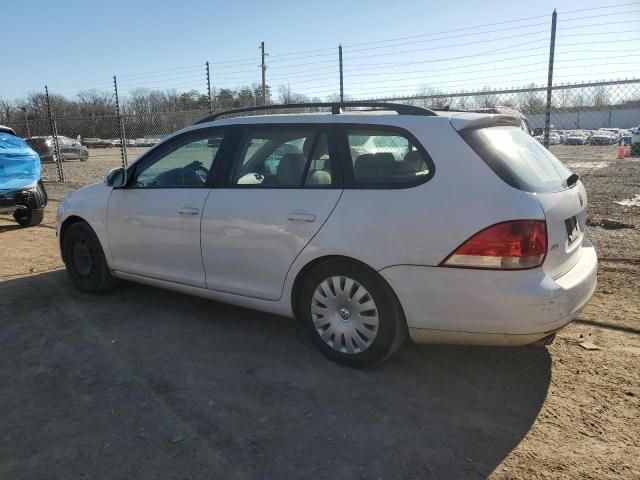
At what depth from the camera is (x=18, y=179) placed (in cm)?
808

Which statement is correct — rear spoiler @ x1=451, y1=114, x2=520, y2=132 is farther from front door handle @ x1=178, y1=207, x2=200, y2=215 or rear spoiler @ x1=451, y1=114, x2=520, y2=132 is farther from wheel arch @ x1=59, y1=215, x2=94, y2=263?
wheel arch @ x1=59, y1=215, x2=94, y2=263

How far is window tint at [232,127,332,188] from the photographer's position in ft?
11.7

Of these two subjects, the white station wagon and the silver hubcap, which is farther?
the silver hubcap

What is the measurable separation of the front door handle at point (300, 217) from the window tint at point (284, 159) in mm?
211

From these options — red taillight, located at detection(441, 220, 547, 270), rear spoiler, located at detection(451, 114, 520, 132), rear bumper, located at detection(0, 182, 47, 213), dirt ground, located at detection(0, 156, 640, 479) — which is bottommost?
dirt ground, located at detection(0, 156, 640, 479)

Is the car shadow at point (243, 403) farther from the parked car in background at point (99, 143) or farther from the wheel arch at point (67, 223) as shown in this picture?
the parked car in background at point (99, 143)

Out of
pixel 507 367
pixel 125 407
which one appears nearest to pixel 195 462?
pixel 125 407

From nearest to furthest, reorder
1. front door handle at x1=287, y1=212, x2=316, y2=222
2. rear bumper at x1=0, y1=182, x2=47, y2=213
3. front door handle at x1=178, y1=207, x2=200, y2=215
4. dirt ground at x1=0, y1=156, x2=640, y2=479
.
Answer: dirt ground at x1=0, y1=156, x2=640, y2=479 → front door handle at x1=287, y1=212, x2=316, y2=222 → front door handle at x1=178, y1=207, x2=200, y2=215 → rear bumper at x1=0, y1=182, x2=47, y2=213

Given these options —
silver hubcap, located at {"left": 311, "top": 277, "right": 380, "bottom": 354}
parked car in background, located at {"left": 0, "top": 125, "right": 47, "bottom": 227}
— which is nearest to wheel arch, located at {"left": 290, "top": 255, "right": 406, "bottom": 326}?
silver hubcap, located at {"left": 311, "top": 277, "right": 380, "bottom": 354}

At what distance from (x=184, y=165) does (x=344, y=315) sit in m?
1.96

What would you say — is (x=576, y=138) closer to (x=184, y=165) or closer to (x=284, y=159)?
(x=184, y=165)

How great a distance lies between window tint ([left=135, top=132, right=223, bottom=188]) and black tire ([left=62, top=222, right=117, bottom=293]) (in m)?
0.87

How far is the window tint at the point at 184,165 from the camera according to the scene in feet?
13.7

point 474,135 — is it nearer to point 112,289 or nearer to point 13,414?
point 13,414
